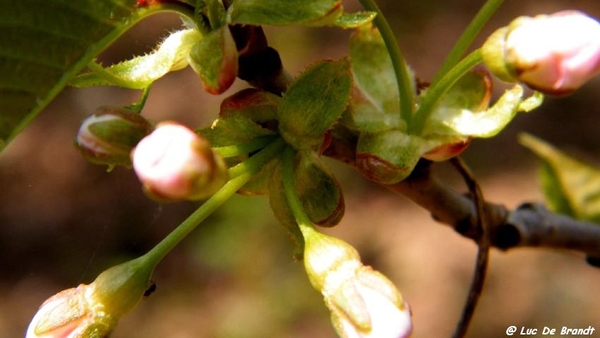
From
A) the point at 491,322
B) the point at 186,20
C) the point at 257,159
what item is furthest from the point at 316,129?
the point at 491,322

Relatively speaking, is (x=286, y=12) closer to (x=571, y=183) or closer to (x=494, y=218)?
(x=494, y=218)

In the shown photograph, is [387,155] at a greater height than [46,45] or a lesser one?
lesser

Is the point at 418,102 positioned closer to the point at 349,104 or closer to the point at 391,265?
the point at 349,104

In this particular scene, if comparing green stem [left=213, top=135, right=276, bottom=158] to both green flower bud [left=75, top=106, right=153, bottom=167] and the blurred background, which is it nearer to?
green flower bud [left=75, top=106, right=153, bottom=167]

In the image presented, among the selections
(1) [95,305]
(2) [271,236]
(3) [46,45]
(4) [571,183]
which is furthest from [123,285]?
(2) [271,236]

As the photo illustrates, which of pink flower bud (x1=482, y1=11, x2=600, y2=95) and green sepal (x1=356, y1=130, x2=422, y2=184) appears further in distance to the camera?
green sepal (x1=356, y1=130, x2=422, y2=184)

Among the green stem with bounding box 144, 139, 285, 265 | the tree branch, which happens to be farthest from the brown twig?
the green stem with bounding box 144, 139, 285, 265

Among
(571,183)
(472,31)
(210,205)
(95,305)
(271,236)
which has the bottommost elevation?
(271,236)
